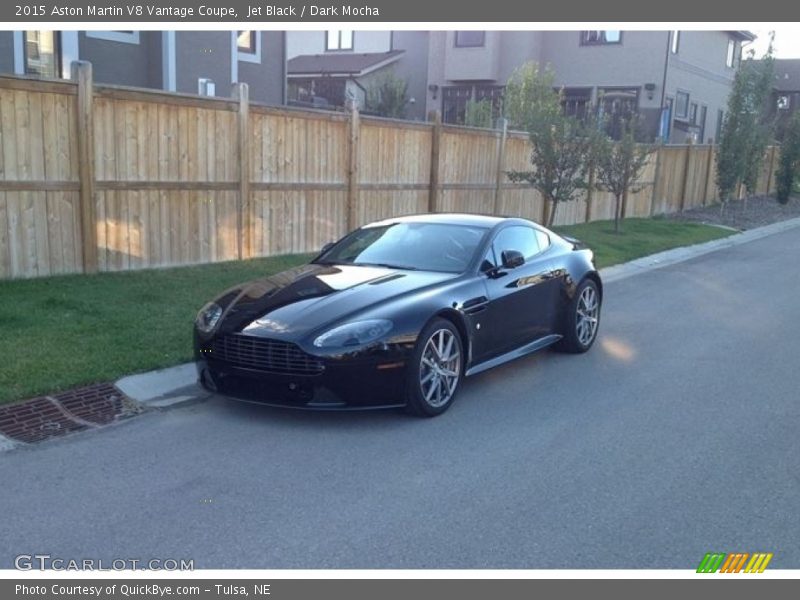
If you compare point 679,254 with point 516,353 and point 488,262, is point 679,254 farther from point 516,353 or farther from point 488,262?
point 488,262

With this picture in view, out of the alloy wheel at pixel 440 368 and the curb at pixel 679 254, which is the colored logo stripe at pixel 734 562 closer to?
the alloy wheel at pixel 440 368

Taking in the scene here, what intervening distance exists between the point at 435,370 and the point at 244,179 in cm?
592

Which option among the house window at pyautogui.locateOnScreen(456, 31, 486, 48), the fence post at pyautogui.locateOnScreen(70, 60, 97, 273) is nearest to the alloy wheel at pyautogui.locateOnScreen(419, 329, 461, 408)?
the fence post at pyautogui.locateOnScreen(70, 60, 97, 273)

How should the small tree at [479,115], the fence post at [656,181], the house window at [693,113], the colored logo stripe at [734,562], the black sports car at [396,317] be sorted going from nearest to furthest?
the colored logo stripe at [734,562], the black sports car at [396,317], the fence post at [656,181], the small tree at [479,115], the house window at [693,113]

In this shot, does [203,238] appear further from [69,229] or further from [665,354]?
[665,354]

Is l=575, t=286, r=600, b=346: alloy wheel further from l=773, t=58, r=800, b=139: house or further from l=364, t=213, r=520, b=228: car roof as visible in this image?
l=773, t=58, r=800, b=139: house

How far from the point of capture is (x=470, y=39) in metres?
32.7

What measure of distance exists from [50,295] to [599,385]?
5401 millimetres

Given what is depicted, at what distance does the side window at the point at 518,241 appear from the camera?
291 inches

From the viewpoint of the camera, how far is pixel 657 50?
100 ft

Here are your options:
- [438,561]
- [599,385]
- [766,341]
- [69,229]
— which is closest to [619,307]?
[766,341]

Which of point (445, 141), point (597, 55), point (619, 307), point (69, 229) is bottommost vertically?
point (619, 307)

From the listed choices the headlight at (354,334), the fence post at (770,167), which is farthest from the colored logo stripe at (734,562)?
the fence post at (770,167)

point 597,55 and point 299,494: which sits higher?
point 597,55
